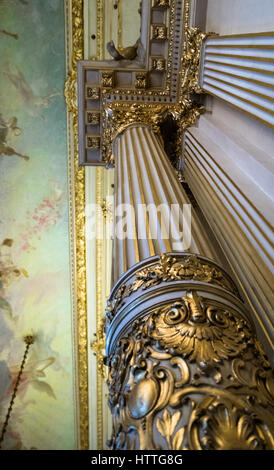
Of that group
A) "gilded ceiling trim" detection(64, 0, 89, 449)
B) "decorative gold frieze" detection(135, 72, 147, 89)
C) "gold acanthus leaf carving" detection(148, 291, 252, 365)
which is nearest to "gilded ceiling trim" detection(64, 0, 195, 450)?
"gilded ceiling trim" detection(64, 0, 89, 449)

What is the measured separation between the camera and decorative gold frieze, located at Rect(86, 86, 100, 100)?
449 cm

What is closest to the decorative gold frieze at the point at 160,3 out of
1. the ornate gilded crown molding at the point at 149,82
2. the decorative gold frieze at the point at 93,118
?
the ornate gilded crown molding at the point at 149,82

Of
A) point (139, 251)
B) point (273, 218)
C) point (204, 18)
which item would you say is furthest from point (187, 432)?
point (204, 18)

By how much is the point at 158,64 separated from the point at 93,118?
1.04 metres

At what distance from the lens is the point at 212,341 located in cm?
143

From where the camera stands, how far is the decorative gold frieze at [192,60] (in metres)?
3.88

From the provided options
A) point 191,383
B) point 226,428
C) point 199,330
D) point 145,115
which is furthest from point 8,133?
point 226,428

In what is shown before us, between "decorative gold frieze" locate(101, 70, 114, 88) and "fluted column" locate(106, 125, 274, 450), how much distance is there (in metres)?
2.88

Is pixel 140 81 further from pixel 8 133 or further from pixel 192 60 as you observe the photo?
pixel 8 133

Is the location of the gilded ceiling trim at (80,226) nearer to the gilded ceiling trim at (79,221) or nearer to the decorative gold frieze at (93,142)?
the gilded ceiling trim at (79,221)

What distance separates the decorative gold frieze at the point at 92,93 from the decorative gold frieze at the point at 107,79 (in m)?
0.11

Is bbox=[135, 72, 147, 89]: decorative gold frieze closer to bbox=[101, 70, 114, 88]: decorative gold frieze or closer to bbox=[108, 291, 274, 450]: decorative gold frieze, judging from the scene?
bbox=[101, 70, 114, 88]: decorative gold frieze

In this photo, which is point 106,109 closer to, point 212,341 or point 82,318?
point 212,341

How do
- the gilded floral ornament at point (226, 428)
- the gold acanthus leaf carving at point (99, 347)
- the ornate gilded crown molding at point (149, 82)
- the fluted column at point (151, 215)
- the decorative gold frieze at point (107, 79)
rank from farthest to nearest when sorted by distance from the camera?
the gold acanthus leaf carving at point (99, 347) < the decorative gold frieze at point (107, 79) < the ornate gilded crown molding at point (149, 82) < the fluted column at point (151, 215) < the gilded floral ornament at point (226, 428)
